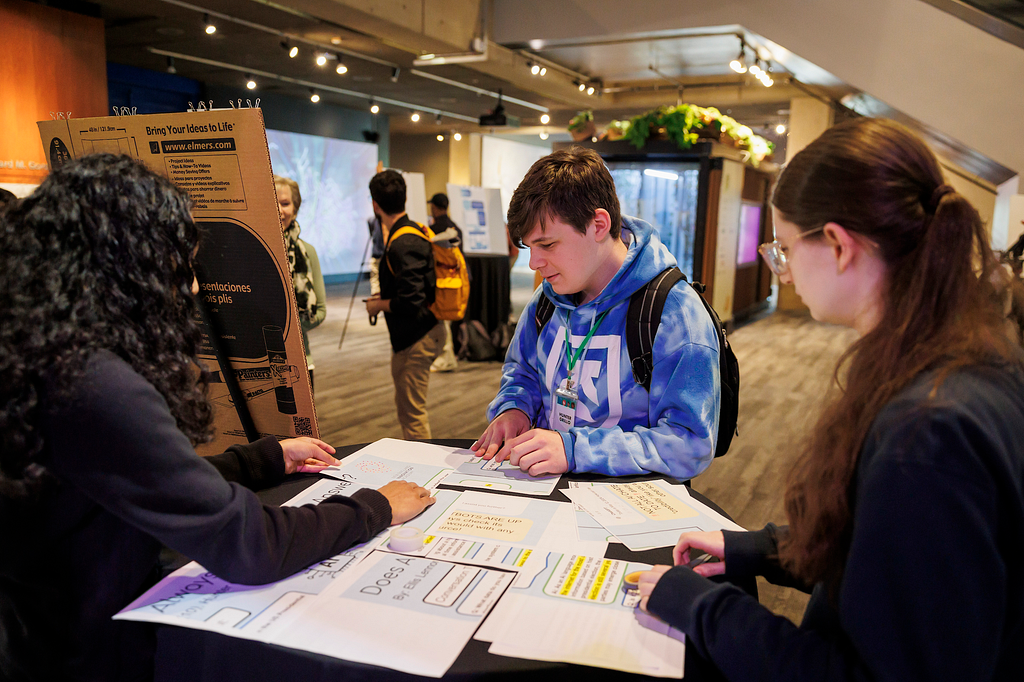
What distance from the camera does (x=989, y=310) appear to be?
0.77m

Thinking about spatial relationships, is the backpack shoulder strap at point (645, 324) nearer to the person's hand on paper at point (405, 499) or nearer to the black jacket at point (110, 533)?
the person's hand on paper at point (405, 499)

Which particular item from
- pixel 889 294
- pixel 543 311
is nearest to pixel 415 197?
pixel 543 311

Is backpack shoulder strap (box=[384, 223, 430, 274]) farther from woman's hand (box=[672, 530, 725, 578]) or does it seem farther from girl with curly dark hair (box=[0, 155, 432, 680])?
woman's hand (box=[672, 530, 725, 578])

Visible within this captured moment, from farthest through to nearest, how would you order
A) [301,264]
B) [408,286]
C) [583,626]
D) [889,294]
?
[408,286] → [301,264] → [583,626] → [889,294]

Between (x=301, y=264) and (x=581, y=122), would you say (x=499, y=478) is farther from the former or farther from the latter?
(x=581, y=122)

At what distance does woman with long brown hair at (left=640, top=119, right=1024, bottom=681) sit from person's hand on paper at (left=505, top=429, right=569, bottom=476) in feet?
1.77

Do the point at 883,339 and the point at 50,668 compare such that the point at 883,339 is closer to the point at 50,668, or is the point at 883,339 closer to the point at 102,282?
the point at 102,282

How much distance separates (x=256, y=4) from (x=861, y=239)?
275 inches

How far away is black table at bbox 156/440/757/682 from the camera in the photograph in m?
0.82

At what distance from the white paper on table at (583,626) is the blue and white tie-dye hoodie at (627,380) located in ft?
1.51

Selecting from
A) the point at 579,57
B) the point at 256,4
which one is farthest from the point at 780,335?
the point at 256,4

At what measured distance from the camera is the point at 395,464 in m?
1.54

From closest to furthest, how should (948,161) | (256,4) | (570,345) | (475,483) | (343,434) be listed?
(475,483), (570,345), (343,434), (256,4), (948,161)

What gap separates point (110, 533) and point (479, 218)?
265 inches
